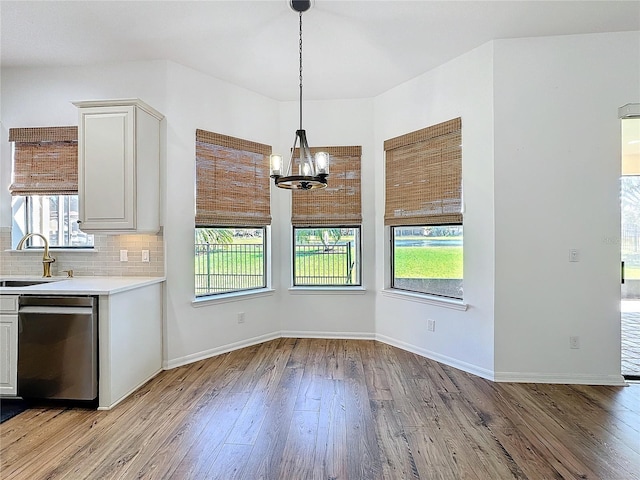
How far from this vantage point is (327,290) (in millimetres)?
4449

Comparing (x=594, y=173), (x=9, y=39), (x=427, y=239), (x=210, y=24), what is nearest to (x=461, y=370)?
(x=427, y=239)

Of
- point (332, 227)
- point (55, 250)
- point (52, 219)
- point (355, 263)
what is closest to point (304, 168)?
point (332, 227)

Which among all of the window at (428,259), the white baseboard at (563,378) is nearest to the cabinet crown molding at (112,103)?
the window at (428,259)

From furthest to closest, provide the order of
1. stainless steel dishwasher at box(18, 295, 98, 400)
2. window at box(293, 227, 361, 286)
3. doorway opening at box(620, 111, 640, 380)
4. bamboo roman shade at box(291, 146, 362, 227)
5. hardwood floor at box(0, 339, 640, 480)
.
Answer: window at box(293, 227, 361, 286) < bamboo roman shade at box(291, 146, 362, 227) < doorway opening at box(620, 111, 640, 380) < stainless steel dishwasher at box(18, 295, 98, 400) < hardwood floor at box(0, 339, 640, 480)

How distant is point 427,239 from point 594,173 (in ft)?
5.25

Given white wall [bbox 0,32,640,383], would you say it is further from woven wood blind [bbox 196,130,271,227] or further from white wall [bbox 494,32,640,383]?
→ woven wood blind [bbox 196,130,271,227]

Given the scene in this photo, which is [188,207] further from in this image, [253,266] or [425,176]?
[425,176]

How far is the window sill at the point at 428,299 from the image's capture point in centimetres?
351

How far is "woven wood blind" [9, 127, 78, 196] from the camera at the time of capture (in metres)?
3.61

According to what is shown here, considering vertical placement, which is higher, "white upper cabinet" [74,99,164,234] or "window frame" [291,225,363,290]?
"white upper cabinet" [74,99,164,234]

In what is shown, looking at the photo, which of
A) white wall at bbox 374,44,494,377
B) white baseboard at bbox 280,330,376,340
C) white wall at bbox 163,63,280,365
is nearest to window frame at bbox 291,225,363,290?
white baseboard at bbox 280,330,376,340

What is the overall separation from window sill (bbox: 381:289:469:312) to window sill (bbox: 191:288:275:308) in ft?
4.85

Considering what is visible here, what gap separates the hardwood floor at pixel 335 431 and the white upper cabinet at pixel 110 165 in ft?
5.11

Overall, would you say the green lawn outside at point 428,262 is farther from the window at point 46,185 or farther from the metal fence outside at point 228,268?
the window at point 46,185
